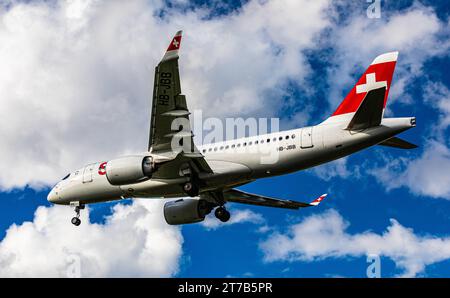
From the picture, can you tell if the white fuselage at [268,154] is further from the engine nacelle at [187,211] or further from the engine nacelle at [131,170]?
the engine nacelle at [187,211]

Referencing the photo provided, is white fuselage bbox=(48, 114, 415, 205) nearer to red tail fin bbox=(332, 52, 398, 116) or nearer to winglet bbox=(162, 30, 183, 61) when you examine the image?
red tail fin bbox=(332, 52, 398, 116)

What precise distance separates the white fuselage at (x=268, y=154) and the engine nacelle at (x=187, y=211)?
364 centimetres

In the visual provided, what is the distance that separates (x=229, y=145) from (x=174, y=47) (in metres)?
7.50

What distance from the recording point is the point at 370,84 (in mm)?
30109

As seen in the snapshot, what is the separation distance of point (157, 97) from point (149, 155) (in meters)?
3.86

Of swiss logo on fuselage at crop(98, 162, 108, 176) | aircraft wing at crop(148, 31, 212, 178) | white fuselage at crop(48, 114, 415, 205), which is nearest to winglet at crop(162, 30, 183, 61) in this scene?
aircraft wing at crop(148, 31, 212, 178)

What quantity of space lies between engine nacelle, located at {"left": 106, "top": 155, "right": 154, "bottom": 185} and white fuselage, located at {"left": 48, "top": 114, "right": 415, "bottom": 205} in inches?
69.1

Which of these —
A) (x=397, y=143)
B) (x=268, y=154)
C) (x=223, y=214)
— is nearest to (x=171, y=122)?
(x=268, y=154)

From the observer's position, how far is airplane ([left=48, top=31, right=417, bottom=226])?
27141 mm
